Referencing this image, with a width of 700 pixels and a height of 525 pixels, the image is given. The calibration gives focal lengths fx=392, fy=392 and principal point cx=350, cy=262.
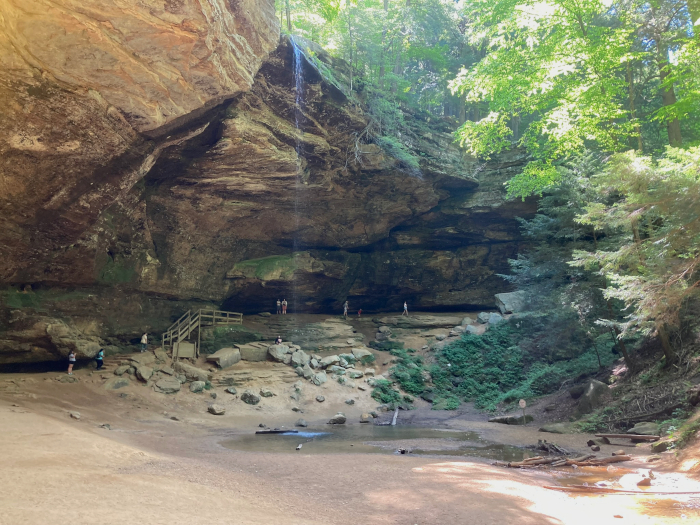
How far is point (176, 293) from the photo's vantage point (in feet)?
68.3

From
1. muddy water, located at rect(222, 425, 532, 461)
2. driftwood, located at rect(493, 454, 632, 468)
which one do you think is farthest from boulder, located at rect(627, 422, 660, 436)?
muddy water, located at rect(222, 425, 532, 461)

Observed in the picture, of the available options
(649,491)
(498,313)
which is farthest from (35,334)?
(498,313)

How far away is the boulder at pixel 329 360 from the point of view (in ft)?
65.4

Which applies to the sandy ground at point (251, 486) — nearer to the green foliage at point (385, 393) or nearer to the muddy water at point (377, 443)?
the muddy water at point (377, 443)

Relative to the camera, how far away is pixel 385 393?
731 inches

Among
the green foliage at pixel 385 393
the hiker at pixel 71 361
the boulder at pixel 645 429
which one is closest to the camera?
the boulder at pixel 645 429

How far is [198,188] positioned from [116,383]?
9530 millimetres

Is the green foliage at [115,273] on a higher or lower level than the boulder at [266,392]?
higher

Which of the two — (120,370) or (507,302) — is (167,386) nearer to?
(120,370)

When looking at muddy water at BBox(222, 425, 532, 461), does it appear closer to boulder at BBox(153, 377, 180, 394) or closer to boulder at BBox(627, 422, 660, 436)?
boulder at BBox(627, 422, 660, 436)

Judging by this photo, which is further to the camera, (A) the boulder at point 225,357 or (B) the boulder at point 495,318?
(B) the boulder at point 495,318

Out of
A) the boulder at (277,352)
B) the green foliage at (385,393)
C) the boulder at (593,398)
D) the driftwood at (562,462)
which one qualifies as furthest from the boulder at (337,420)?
the boulder at (593,398)

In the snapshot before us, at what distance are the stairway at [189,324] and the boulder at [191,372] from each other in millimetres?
1059

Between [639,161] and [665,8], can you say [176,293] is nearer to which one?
[639,161]
